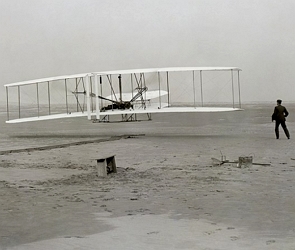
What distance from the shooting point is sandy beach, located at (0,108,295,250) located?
577cm

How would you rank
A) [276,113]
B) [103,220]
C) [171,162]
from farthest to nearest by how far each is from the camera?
[276,113] → [171,162] → [103,220]

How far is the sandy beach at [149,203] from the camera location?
Answer: 18.9 feet

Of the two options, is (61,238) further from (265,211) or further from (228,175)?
(228,175)

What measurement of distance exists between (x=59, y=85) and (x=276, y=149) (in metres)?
15.0

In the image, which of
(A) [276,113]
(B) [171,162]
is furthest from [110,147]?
(A) [276,113]

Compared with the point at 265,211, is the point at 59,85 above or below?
above

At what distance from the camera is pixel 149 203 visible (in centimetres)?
766

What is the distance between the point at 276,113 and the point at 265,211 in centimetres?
1143

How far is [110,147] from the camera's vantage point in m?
16.3

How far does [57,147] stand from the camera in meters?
16.4

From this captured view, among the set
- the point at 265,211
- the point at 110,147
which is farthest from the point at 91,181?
the point at 110,147

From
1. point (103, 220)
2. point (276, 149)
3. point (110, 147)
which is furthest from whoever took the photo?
point (110, 147)

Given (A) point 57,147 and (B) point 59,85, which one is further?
(B) point 59,85

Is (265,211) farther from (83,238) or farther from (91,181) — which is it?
(91,181)
